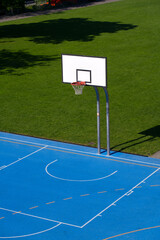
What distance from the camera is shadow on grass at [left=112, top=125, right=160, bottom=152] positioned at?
792 inches

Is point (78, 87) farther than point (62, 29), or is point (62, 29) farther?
point (62, 29)

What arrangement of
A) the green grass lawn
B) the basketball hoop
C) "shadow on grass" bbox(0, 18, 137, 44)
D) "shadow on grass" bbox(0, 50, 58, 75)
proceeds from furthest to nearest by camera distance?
1. "shadow on grass" bbox(0, 18, 137, 44)
2. "shadow on grass" bbox(0, 50, 58, 75)
3. the green grass lawn
4. the basketball hoop

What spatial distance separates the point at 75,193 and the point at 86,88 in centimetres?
1331

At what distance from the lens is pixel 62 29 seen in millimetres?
48344

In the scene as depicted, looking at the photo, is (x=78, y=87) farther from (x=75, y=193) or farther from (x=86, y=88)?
(x=86, y=88)

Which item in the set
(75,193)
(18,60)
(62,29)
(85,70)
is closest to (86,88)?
(18,60)

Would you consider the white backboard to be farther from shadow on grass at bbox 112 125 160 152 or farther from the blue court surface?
shadow on grass at bbox 112 125 160 152

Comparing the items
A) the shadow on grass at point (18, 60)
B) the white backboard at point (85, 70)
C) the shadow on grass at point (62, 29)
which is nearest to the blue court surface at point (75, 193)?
the white backboard at point (85, 70)

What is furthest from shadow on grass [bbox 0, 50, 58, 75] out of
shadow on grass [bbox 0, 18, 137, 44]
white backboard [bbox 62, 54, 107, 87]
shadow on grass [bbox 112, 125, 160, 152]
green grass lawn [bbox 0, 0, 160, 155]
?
white backboard [bbox 62, 54, 107, 87]

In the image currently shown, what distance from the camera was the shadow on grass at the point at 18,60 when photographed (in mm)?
35000

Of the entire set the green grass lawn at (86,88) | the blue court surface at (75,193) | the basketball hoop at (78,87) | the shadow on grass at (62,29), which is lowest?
the blue court surface at (75,193)

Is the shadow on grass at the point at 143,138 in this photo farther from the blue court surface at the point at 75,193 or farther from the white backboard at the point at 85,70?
the white backboard at the point at 85,70

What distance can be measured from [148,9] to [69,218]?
44.0m

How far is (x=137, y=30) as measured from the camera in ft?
146
